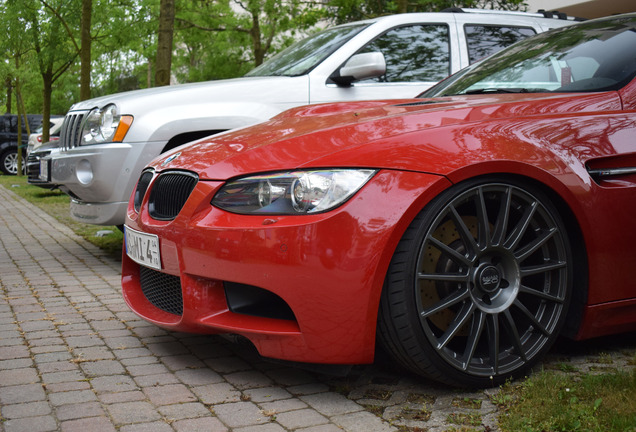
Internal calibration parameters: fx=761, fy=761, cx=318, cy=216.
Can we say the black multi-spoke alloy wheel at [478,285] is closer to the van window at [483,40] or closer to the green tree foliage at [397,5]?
the van window at [483,40]

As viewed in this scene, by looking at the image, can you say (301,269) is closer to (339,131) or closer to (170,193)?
(339,131)

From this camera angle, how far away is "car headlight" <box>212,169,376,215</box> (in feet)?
9.38

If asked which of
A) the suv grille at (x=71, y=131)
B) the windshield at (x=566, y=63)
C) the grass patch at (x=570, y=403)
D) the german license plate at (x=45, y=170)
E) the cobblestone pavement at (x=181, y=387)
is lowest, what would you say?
the cobblestone pavement at (x=181, y=387)

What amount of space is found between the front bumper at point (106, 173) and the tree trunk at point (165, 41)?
4.13 metres

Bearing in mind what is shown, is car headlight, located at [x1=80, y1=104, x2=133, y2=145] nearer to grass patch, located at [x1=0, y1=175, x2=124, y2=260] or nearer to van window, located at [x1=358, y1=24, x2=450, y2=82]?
grass patch, located at [x1=0, y1=175, x2=124, y2=260]

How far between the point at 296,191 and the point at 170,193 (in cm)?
80

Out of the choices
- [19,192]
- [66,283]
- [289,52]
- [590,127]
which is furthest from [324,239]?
[19,192]

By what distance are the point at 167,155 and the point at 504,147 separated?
1681 mm

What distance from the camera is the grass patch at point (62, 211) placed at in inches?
304

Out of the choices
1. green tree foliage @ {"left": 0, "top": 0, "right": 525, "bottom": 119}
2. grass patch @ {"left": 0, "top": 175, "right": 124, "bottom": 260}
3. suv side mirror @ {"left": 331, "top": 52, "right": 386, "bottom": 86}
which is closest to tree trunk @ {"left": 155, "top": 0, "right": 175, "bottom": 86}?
grass patch @ {"left": 0, "top": 175, "right": 124, "bottom": 260}

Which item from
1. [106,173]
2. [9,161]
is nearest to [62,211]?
[106,173]

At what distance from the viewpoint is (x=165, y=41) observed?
9867 millimetres

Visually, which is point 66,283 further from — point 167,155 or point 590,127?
point 590,127

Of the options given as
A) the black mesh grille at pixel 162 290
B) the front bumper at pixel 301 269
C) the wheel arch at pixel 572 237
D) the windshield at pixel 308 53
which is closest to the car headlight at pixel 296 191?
the front bumper at pixel 301 269
